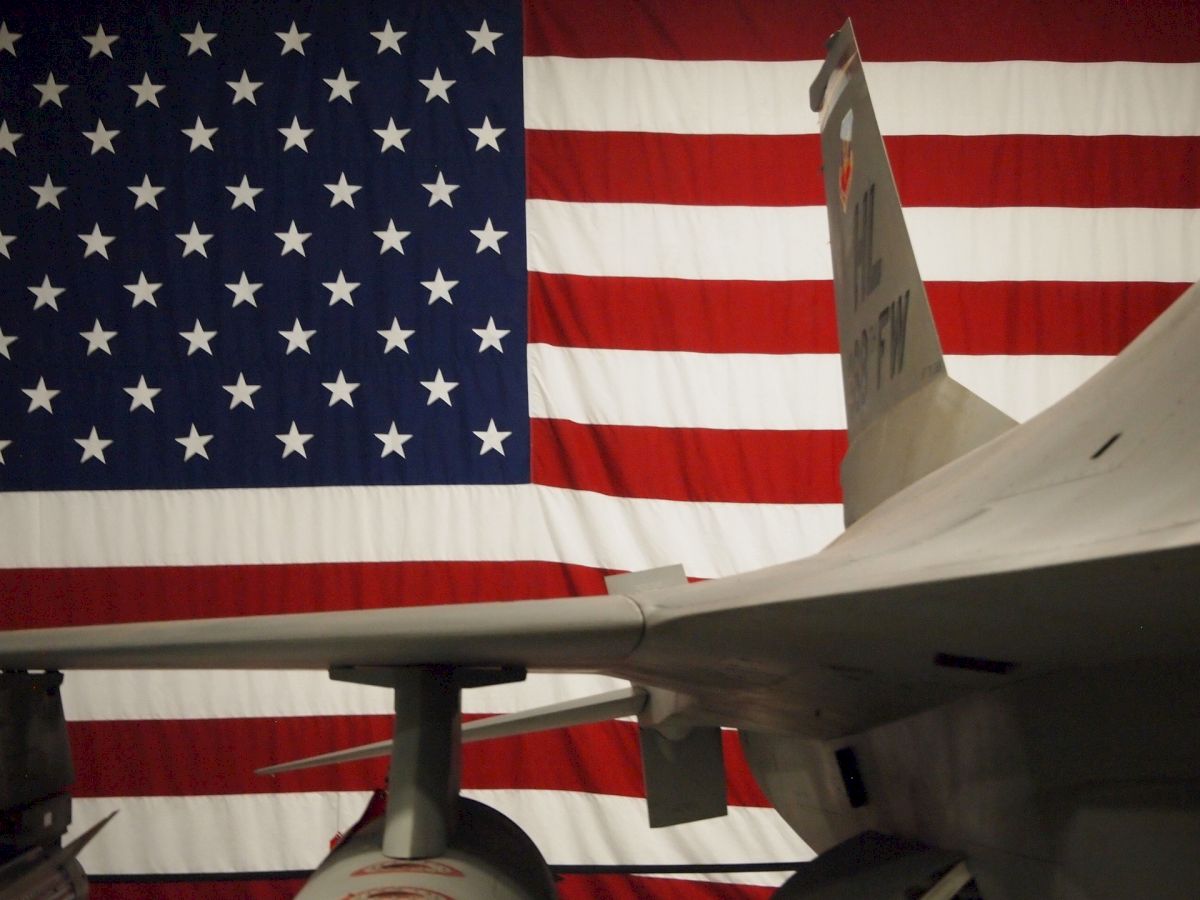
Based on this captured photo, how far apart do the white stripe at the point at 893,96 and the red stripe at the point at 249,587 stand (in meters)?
1.76

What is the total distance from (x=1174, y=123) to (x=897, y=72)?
107 cm

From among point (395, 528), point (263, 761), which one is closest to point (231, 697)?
point (263, 761)

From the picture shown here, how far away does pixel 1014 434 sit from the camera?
1.52m

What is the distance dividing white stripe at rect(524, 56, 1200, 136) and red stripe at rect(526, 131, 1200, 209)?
5 cm

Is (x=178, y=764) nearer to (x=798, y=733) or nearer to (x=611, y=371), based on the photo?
(x=611, y=371)

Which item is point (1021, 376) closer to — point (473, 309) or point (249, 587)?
point (473, 309)

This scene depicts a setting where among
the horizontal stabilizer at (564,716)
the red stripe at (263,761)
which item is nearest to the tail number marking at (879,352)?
the horizontal stabilizer at (564,716)

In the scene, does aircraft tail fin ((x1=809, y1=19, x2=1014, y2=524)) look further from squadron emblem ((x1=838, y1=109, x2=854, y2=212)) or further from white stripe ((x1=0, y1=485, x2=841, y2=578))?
white stripe ((x1=0, y1=485, x2=841, y2=578))

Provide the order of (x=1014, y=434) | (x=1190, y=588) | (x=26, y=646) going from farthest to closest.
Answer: (x=26, y=646) → (x=1014, y=434) → (x=1190, y=588)

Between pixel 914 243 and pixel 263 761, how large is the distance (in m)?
3.04

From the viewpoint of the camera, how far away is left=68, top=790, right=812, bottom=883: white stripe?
137 inches

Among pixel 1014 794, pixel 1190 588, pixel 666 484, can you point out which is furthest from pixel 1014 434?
pixel 666 484

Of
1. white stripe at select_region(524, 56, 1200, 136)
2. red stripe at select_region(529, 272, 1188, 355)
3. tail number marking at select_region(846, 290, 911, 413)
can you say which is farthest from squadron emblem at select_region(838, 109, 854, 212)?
white stripe at select_region(524, 56, 1200, 136)

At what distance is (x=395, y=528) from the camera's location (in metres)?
3.62
